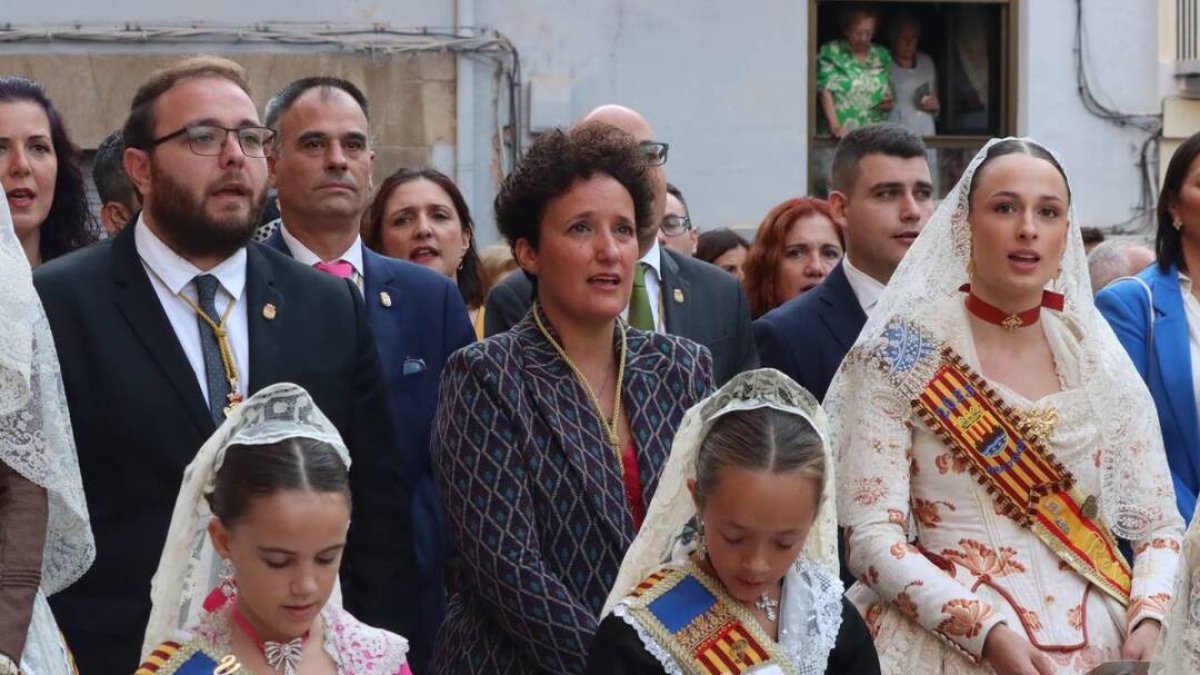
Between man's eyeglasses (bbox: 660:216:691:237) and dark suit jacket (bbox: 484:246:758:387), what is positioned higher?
man's eyeglasses (bbox: 660:216:691:237)

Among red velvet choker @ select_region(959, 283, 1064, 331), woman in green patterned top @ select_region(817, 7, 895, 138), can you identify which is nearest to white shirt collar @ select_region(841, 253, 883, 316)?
red velvet choker @ select_region(959, 283, 1064, 331)

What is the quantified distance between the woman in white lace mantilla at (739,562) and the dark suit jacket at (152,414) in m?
0.87

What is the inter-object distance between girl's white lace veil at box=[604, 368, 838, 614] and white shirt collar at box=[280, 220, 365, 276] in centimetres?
177

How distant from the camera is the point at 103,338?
457cm

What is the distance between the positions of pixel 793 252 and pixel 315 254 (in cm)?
194

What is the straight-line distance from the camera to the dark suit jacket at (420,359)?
17.6ft

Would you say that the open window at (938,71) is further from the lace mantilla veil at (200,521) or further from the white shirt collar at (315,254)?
the lace mantilla veil at (200,521)

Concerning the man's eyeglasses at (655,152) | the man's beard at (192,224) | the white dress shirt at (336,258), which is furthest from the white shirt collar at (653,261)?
the man's beard at (192,224)

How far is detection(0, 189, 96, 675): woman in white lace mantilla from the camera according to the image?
4.06 meters

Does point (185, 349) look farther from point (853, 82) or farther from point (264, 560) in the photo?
point (853, 82)

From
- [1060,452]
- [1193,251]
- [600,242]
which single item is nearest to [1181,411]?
[1193,251]

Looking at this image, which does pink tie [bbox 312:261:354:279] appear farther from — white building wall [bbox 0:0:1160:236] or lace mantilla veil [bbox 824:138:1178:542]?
white building wall [bbox 0:0:1160:236]

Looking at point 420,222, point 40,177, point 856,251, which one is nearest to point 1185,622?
point 856,251

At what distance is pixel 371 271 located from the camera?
5.63 meters
